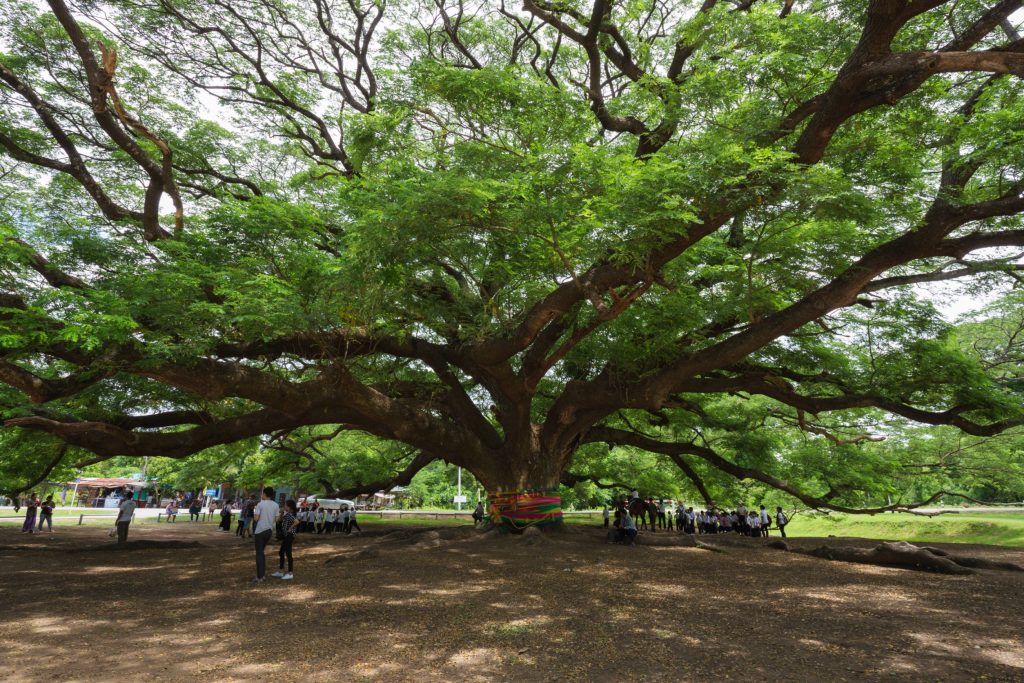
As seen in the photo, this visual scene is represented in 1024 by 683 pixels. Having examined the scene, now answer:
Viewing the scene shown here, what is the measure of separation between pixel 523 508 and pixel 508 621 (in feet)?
20.7

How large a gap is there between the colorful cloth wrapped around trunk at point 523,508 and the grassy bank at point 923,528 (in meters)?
9.15

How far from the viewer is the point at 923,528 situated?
73.2ft

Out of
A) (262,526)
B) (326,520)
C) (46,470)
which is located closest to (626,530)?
(262,526)

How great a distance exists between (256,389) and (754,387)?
924cm

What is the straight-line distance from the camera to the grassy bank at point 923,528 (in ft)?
61.8

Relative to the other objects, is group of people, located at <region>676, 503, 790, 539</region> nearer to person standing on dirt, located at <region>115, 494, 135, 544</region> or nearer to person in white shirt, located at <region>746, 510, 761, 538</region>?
person in white shirt, located at <region>746, 510, 761, 538</region>

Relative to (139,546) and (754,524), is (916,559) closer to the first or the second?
(754,524)

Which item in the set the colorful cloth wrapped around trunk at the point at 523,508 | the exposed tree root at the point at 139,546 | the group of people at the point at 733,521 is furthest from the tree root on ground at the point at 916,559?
the exposed tree root at the point at 139,546

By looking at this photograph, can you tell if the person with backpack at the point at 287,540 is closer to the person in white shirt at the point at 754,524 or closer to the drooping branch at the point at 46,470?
the drooping branch at the point at 46,470

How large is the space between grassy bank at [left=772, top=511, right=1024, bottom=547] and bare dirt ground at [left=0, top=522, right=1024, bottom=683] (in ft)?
35.3

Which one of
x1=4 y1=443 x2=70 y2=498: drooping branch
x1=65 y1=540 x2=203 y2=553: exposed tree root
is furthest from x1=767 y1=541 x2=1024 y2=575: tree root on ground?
x1=4 y1=443 x2=70 y2=498: drooping branch

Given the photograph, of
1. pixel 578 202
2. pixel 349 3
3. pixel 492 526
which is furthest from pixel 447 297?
pixel 349 3


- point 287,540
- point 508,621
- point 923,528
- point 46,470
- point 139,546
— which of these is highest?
point 46,470

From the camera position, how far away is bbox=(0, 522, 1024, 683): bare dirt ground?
161 inches
